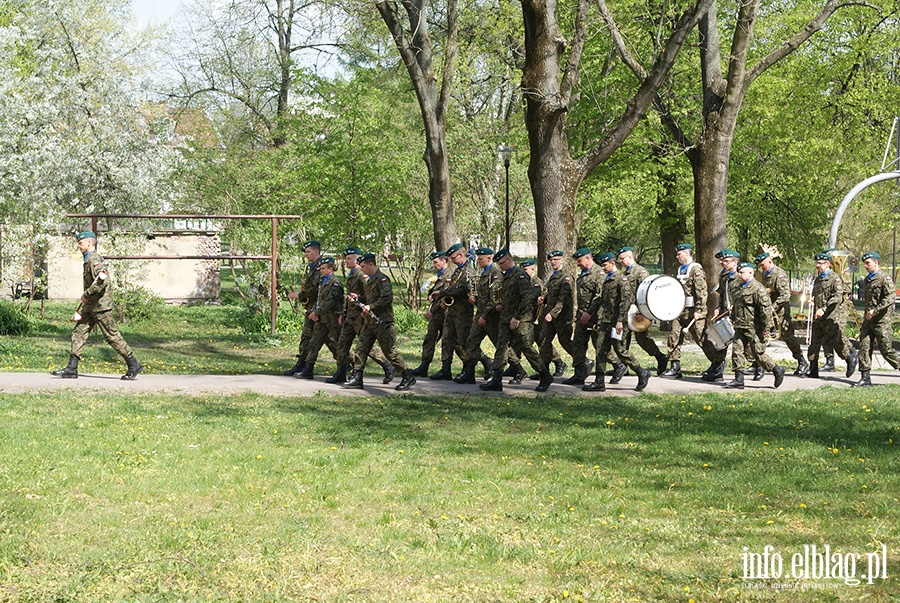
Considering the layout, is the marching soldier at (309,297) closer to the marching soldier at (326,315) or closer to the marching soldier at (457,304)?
the marching soldier at (326,315)

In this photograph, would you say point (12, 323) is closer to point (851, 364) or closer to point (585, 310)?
point (585, 310)

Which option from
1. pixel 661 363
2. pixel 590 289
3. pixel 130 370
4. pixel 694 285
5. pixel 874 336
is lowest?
pixel 130 370

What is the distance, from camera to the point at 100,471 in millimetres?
8523

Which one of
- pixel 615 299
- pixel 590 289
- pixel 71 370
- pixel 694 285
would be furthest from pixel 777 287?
pixel 71 370

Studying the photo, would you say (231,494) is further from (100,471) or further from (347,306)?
(347,306)

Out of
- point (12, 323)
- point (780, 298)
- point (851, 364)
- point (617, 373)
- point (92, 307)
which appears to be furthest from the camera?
point (12, 323)

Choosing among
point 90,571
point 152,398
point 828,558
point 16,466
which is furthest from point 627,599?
point 152,398

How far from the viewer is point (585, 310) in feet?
47.9

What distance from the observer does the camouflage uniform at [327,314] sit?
15.0m

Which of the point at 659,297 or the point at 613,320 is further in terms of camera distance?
the point at 659,297

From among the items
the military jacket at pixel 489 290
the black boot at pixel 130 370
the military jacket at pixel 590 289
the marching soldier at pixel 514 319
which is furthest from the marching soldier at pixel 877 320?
the black boot at pixel 130 370

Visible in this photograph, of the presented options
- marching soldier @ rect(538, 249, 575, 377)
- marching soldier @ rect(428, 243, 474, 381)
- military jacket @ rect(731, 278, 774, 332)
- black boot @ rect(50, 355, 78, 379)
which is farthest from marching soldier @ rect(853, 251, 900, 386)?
black boot @ rect(50, 355, 78, 379)

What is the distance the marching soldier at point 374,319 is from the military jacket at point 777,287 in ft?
19.0

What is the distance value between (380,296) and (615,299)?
308 cm
